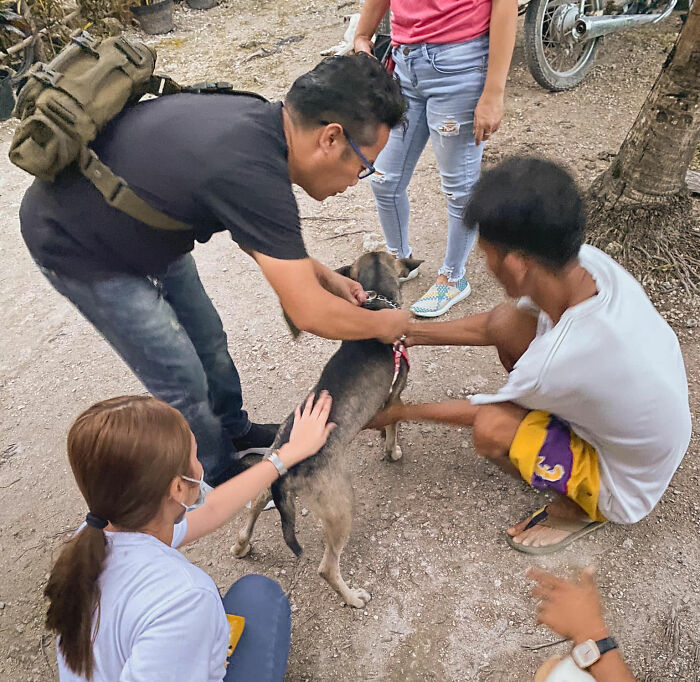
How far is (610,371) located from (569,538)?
0.96 meters

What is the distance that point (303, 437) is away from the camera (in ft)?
7.13

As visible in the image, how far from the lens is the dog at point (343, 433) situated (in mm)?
2191

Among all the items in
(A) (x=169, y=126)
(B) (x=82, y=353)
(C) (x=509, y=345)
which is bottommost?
(B) (x=82, y=353)

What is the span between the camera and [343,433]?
2.36 m

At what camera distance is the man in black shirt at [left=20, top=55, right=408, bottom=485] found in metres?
1.73

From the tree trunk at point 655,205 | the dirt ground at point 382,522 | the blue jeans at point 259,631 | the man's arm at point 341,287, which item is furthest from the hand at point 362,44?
the blue jeans at point 259,631

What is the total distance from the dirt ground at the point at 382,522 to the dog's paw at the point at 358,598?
4 cm

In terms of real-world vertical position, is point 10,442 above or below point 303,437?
below

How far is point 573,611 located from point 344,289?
5.19ft

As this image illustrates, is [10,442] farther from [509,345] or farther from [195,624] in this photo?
[509,345]

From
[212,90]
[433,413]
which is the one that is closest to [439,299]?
[433,413]

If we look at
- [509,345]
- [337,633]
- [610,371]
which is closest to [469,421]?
[509,345]

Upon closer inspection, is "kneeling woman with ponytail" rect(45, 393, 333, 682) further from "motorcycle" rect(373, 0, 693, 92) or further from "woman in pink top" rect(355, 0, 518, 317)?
"motorcycle" rect(373, 0, 693, 92)

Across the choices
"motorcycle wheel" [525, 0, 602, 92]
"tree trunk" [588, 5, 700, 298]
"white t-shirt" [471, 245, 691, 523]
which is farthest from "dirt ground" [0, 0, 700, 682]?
"motorcycle wheel" [525, 0, 602, 92]
